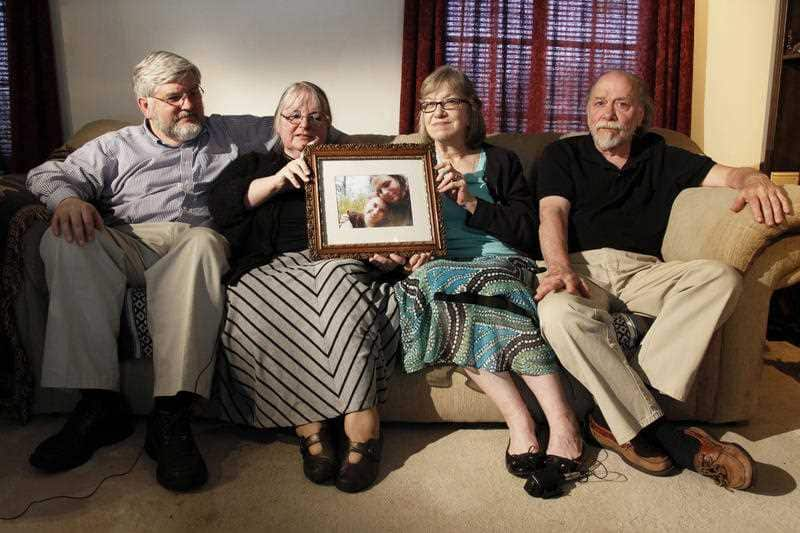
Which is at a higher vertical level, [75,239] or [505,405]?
[75,239]

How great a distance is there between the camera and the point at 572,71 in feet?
11.0

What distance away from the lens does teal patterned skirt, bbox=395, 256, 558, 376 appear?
172 cm

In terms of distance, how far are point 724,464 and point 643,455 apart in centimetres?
19

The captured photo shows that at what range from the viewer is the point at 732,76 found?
341 cm

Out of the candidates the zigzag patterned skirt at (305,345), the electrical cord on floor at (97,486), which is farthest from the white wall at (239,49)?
the electrical cord on floor at (97,486)

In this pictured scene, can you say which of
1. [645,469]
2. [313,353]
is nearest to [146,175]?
[313,353]

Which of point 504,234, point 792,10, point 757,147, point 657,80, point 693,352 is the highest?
point 792,10

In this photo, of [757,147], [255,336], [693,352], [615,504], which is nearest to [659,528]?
[615,504]

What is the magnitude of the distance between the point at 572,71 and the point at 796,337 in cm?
163

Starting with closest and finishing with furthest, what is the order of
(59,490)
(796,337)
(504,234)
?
(59,490), (504,234), (796,337)

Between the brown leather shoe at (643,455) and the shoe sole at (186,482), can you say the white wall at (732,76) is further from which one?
the shoe sole at (186,482)

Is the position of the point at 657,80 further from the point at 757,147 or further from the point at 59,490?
the point at 59,490

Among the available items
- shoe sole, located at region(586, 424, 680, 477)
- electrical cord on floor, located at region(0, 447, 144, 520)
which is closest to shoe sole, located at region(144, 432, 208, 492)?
electrical cord on floor, located at region(0, 447, 144, 520)

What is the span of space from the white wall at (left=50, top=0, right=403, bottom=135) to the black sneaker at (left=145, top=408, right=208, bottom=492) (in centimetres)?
186
